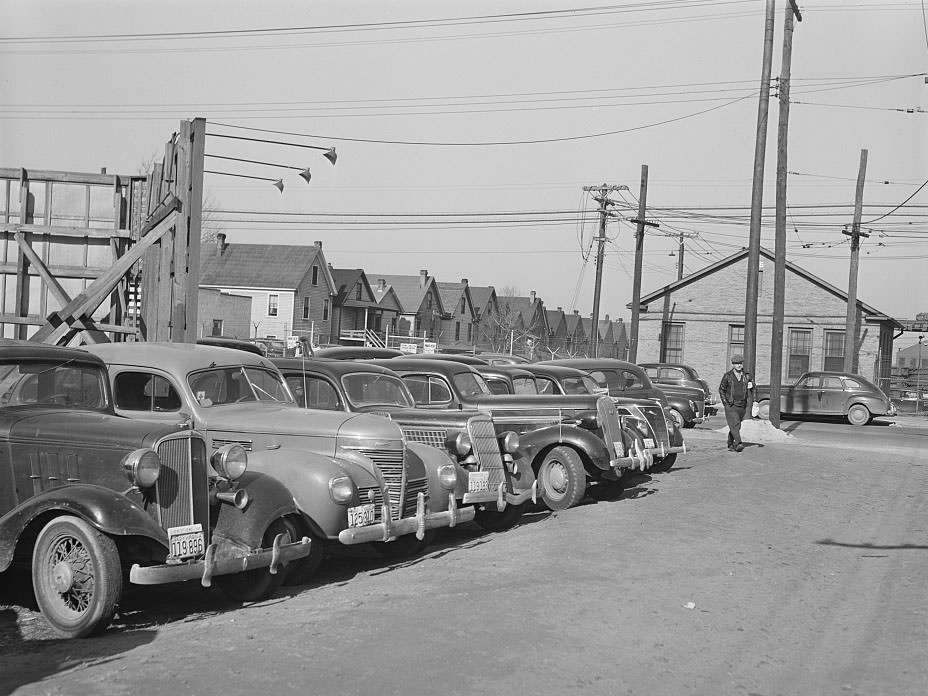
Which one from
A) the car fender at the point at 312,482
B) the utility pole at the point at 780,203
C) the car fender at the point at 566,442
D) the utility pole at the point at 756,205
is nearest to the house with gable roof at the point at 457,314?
the utility pole at the point at 780,203

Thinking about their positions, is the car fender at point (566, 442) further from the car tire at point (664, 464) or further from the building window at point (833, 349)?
the building window at point (833, 349)

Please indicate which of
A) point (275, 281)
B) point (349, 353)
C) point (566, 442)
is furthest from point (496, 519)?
Answer: point (275, 281)

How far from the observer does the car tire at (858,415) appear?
3167cm

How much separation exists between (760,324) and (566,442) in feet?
122

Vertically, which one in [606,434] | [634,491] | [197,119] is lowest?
[634,491]

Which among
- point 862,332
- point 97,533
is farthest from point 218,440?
point 862,332

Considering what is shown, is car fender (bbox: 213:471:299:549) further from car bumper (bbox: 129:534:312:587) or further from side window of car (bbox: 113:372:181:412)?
side window of car (bbox: 113:372:181:412)

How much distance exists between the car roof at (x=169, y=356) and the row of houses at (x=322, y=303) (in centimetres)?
3343

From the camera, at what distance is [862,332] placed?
45.2m

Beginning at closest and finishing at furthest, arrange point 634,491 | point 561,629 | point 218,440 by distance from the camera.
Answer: point 561,629, point 218,440, point 634,491

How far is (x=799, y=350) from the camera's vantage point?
47000mm

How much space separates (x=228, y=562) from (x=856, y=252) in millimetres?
36177

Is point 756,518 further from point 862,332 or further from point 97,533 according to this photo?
point 862,332

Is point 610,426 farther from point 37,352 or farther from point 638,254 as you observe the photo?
point 638,254
